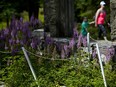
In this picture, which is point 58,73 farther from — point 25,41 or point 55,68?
point 25,41

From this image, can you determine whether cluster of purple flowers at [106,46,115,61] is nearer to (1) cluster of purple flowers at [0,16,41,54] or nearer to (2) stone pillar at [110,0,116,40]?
(2) stone pillar at [110,0,116,40]

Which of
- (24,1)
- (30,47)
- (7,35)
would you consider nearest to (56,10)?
(7,35)

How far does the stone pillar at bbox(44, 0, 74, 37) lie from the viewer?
538 inches

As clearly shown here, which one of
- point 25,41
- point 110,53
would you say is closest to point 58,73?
point 110,53

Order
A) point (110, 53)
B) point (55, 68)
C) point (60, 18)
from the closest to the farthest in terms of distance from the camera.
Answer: point (110, 53) → point (55, 68) → point (60, 18)

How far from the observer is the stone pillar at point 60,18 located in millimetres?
13664

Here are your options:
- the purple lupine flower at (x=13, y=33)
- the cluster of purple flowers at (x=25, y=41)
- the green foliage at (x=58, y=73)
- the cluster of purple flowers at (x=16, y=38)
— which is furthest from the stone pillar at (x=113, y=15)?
the purple lupine flower at (x=13, y=33)

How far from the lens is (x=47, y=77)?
8516 millimetres

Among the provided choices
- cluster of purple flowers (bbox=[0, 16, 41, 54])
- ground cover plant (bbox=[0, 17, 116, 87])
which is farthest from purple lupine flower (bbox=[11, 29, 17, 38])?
ground cover plant (bbox=[0, 17, 116, 87])

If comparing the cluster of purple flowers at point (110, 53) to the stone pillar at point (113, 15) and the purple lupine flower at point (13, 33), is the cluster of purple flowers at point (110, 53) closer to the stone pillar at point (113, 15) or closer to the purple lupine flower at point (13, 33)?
the stone pillar at point (113, 15)

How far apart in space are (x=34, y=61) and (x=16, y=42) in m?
1.17

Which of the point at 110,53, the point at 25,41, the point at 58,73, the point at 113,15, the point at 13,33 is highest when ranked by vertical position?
the point at 113,15

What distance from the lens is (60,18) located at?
13820 mm

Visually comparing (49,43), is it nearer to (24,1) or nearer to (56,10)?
(56,10)
